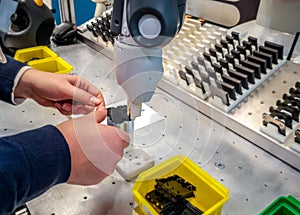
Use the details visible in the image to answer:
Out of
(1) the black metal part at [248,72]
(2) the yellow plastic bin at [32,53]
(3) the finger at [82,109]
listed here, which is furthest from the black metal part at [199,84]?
(2) the yellow plastic bin at [32,53]

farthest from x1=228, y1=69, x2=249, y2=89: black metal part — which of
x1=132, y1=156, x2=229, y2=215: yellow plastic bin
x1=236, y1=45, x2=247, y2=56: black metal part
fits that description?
x1=132, y1=156, x2=229, y2=215: yellow plastic bin

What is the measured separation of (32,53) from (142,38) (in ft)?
2.30

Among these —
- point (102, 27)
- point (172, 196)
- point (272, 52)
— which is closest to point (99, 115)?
point (172, 196)

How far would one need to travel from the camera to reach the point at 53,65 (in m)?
0.91

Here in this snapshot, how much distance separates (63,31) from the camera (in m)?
1.12

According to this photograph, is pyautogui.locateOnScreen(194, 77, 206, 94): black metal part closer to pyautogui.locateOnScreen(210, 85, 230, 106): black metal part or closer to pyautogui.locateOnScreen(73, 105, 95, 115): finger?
pyautogui.locateOnScreen(210, 85, 230, 106): black metal part

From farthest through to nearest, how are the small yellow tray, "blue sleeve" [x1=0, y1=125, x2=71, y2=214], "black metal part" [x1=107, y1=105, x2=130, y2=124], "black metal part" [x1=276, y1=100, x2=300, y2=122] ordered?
the small yellow tray, "black metal part" [x1=276, y1=100, x2=300, y2=122], "black metal part" [x1=107, y1=105, x2=130, y2=124], "blue sleeve" [x1=0, y1=125, x2=71, y2=214]

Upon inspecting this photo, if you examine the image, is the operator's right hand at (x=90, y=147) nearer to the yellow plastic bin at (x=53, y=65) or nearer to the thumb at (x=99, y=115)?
the thumb at (x=99, y=115)

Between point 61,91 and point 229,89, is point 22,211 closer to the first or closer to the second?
point 61,91

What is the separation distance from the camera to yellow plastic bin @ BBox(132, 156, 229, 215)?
19.3 inches

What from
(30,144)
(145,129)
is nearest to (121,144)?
(30,144)

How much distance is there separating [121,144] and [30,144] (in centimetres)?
13

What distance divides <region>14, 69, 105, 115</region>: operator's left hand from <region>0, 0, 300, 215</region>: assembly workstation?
0.06 meters

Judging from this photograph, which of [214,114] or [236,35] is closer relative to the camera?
[214,114]
